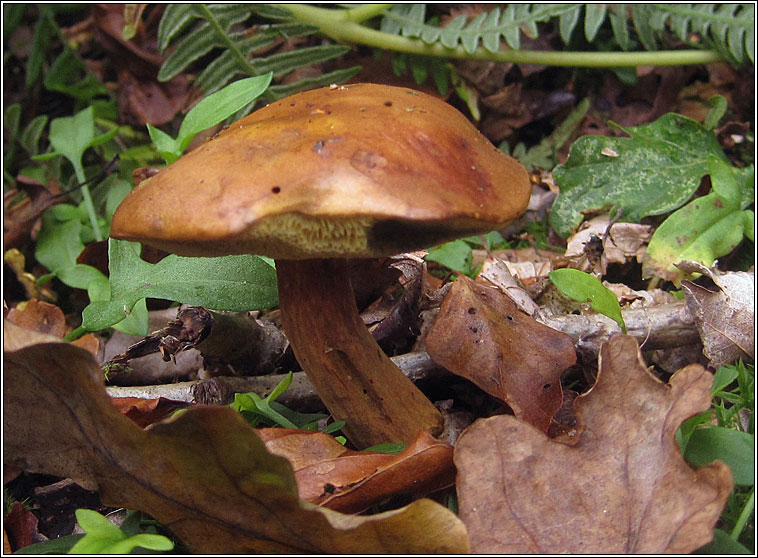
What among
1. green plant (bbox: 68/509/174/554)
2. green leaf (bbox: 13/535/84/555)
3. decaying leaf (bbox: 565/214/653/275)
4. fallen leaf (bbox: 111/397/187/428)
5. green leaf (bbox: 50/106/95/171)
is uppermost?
green leaf (bbox: 50/106/95/171)

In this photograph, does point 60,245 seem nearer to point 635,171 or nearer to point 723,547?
point 635,171

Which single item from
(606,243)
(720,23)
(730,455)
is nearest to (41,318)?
(606,243)

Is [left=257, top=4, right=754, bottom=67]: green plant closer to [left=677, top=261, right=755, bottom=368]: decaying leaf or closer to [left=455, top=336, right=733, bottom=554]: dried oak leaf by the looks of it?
[left=677, top=261, right=755, bottom=368]: decaying leaf

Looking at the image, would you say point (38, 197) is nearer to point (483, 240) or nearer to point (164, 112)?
point (164, 112)

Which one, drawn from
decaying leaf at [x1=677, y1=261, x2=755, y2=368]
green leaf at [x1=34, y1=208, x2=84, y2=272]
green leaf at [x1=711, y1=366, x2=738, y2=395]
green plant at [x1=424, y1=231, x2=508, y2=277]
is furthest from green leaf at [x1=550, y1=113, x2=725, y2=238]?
green leaf at [x1=34, y1=208, x2=84, y2=272]

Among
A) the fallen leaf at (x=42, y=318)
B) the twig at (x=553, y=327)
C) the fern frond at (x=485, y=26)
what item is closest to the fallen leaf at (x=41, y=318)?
the fallen leaf at (x=42, y=318)

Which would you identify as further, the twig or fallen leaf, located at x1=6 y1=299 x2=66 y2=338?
fallen leaf, located at x1=6 y1=299 x2=66 y2=338
